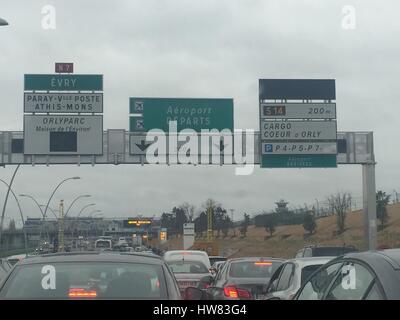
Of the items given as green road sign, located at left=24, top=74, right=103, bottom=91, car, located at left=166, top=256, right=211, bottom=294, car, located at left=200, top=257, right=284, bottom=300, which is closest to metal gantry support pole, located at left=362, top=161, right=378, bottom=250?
green road sign, located at left=24, top=74, right=103, bottom=91

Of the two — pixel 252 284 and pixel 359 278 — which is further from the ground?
pixel 359 278

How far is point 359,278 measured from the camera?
6.23 meters

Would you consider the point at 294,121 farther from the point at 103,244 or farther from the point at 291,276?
the point at 103,244

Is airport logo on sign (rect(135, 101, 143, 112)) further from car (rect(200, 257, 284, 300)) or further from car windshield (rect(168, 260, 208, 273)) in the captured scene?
car (rect(200, 257, 284, 300))

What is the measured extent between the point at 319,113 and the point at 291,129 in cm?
131

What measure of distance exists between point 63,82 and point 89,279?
24.9 m

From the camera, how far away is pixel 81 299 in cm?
707

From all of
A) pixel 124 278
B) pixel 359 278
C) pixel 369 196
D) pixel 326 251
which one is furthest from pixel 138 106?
pixel 359 278

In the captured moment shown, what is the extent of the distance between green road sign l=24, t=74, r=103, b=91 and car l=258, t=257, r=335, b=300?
20.2 m

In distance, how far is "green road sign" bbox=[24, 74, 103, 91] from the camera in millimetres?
31500

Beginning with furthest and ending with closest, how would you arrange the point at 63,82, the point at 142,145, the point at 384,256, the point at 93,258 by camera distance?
the point at 142,145
the point at 63,82
the point at 93,258
the point at 384,256

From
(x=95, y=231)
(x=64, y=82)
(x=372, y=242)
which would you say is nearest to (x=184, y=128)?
(x=64, y=82)

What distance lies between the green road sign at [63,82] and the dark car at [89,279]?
24.2m
